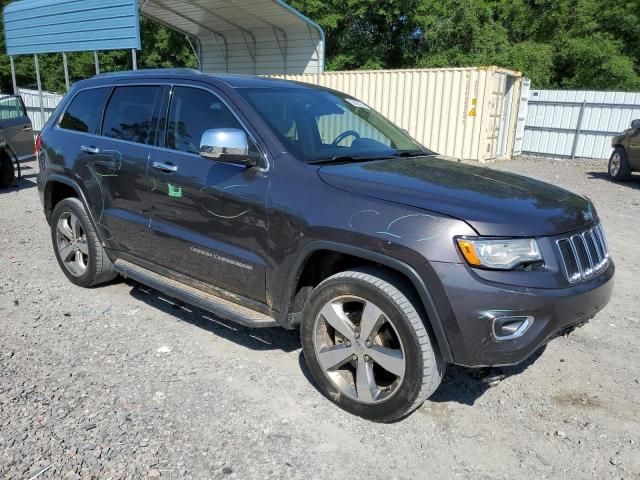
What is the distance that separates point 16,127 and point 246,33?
10801mm

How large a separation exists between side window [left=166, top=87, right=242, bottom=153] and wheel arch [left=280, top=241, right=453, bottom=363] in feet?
3.50

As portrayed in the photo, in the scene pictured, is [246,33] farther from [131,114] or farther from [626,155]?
[131,114]

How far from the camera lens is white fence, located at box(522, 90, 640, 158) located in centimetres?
1664

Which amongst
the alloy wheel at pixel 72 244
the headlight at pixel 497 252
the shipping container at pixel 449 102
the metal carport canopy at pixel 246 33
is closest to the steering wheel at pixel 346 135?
the headlight at pixel 497 252

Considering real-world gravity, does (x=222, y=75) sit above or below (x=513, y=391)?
above

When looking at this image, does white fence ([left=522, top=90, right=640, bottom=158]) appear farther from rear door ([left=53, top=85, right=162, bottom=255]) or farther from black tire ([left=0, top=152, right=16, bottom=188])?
rear door ([left=53, top=85, right=162, bottom=255])

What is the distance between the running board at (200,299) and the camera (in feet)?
10.8

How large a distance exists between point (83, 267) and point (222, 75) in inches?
87.5

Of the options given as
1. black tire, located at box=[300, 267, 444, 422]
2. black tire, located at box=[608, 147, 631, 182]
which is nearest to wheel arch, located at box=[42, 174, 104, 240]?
black tire, located at box=[300, 267, 444, 422]

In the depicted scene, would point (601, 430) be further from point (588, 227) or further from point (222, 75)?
point (222, 75)

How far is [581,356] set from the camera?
12.7ft

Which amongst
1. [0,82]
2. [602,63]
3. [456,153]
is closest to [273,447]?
[456,153]

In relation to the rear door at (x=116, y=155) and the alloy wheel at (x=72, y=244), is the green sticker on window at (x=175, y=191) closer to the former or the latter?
the rear door at (x=116, y=155)

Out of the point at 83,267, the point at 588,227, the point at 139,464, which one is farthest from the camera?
the point at 83,267
